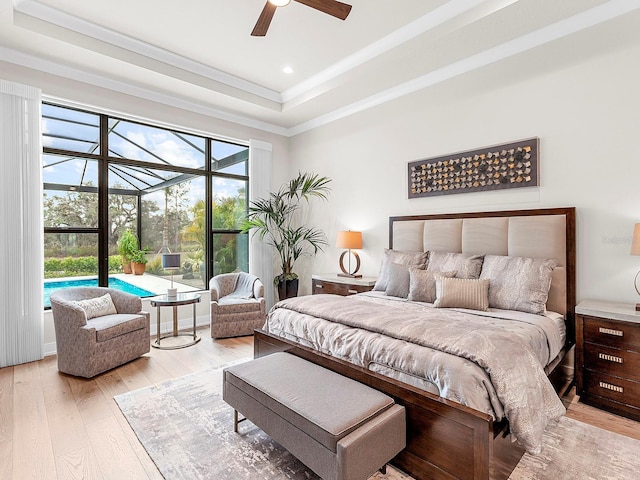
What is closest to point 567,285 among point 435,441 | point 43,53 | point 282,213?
point 435,441

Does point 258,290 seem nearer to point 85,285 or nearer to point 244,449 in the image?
point 85,285

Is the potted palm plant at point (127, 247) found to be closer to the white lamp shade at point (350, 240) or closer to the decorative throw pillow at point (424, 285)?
the white lamp shade at point (350, 240)

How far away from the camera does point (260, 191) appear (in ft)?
18.3

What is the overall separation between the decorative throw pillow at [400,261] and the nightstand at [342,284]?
0.27m

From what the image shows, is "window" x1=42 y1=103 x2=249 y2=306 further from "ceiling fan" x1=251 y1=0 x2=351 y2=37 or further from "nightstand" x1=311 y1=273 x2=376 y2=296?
"ceiling fan" x1=251 y1=0 x2=351 y2=37

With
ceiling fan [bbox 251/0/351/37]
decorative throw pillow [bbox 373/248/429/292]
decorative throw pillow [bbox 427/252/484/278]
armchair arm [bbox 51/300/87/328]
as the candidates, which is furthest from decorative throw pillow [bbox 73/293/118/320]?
decorative throw pillow [bbox 427/252/484/278]

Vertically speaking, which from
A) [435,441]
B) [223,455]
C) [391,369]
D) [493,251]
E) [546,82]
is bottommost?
[223,455]

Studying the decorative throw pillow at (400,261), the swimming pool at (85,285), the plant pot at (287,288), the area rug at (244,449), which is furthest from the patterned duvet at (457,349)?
the swimming pool at (85,285)

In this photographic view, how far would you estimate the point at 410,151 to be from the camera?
4.30m

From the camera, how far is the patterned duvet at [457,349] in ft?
5.69

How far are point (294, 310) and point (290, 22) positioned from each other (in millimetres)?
2737

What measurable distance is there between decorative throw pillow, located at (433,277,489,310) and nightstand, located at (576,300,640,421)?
27.4 inches

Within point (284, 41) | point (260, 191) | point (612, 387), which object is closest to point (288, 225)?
point (260, 191)

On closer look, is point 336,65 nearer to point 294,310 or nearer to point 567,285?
point 294,310
